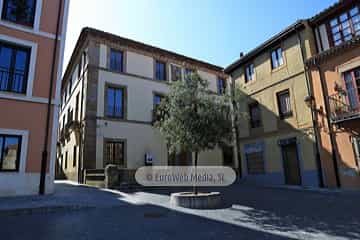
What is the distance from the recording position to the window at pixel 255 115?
14.4 metres

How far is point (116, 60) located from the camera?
643 inches

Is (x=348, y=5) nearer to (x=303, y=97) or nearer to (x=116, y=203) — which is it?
(x=303, y=97)

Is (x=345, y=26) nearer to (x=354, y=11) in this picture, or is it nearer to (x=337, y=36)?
(x=337, y=36)

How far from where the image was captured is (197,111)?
8.05 metres

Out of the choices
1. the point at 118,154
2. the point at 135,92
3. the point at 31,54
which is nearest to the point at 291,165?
the point at 118,154

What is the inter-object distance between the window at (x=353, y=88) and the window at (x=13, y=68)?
542 inches

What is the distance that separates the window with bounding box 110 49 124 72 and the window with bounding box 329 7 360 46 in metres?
12.7

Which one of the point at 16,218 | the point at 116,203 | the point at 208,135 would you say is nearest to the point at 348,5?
the point at 208,135

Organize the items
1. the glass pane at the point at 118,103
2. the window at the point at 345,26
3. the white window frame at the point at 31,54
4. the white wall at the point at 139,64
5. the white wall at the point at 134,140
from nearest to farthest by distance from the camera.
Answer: the white window frame at the point at 31,54 → the window at the point at 345,26 → the white wall at the point at 134,140 → the glass pane at the point at 118,103 → the white wall at the point at 139,64

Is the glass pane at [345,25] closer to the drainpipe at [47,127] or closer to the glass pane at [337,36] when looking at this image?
the glass pane at [337,36]

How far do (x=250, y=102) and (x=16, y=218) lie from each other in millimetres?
13206

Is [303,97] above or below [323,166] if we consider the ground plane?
above

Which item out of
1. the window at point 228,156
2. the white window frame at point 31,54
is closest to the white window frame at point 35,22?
the white window frame at point 31,54

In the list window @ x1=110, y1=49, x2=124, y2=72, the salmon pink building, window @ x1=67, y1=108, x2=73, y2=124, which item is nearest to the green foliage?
the salmon pink building
